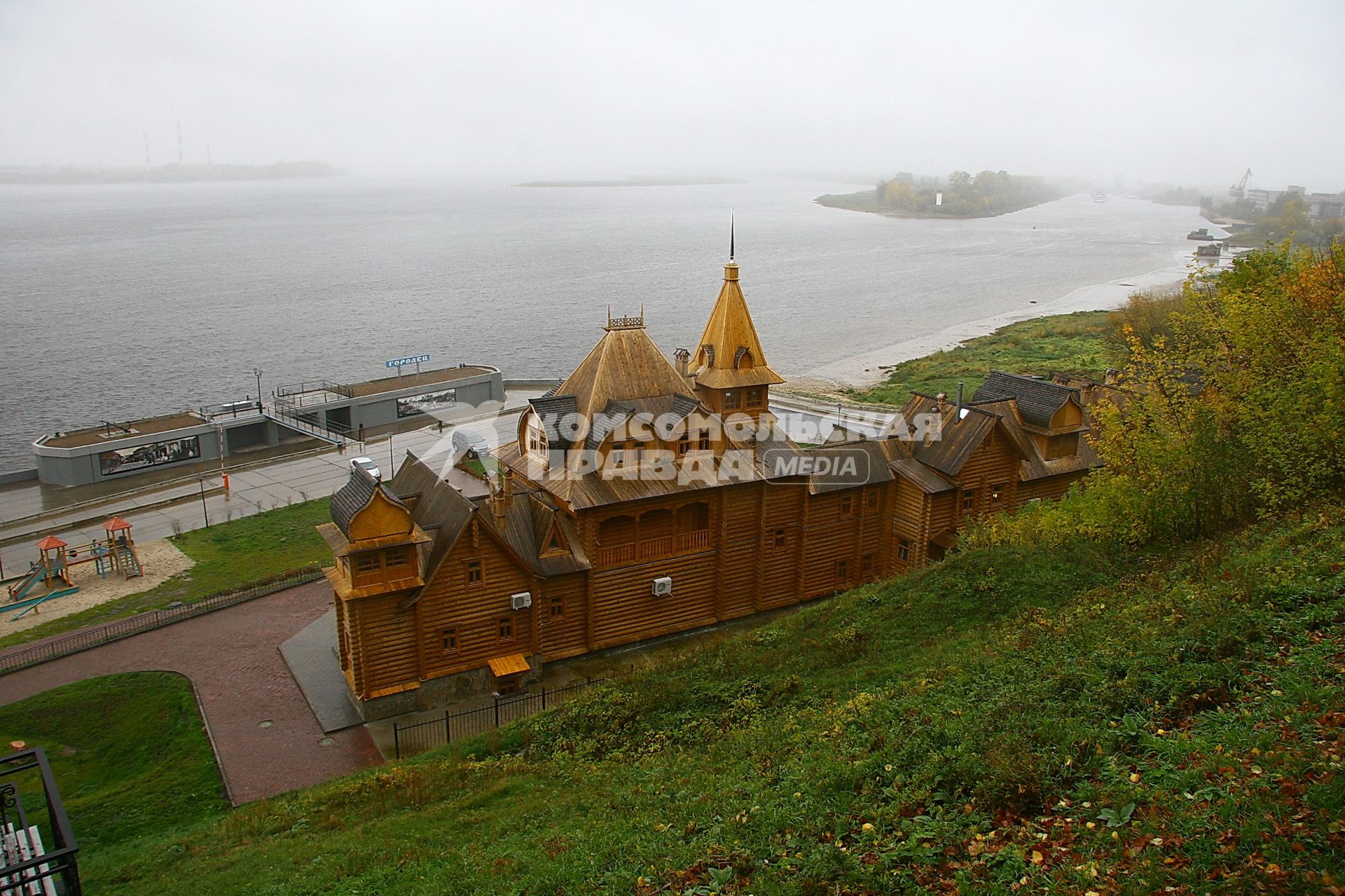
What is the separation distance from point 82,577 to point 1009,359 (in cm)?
7285

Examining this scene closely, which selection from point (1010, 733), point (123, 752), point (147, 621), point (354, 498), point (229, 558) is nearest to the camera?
point (1010, 733)

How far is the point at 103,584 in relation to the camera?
35250 millimetres

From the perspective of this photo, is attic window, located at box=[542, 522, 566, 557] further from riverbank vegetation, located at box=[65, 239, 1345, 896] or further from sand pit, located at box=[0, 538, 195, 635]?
sand pit, located at box=[0, 538, 195, 635]

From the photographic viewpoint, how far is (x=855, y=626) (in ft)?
76.5

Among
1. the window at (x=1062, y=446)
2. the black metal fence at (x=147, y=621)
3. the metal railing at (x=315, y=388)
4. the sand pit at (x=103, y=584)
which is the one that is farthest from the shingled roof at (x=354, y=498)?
the metal railing at (x=315, y=388)

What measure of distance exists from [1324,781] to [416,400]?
61727 millimetres

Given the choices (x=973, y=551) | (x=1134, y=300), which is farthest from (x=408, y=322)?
(x=973, y=551)

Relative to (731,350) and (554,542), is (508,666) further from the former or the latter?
(731,350)

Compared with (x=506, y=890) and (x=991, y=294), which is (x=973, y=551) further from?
(x=991, y=294)

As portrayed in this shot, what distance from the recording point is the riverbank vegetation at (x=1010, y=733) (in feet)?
36.4

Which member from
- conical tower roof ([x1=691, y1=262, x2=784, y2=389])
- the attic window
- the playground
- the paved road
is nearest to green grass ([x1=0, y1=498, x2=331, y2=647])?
the playground

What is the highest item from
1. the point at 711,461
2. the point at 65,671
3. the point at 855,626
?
the point at 711,461

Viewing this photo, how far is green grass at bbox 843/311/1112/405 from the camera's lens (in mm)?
72375

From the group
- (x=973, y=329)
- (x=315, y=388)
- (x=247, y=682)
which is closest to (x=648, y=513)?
(x=247, y=682)
